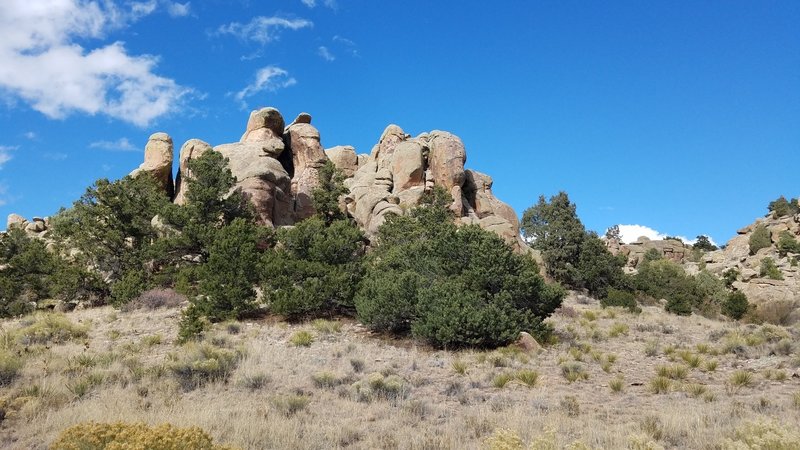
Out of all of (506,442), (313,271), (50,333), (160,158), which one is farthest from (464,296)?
(160,158)

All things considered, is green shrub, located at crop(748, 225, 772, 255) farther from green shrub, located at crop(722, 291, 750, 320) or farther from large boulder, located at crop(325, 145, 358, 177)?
large boulder, located at crop(325, 145, 358, 177)

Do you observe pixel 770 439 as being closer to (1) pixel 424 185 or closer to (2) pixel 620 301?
(2) pixel 620 301

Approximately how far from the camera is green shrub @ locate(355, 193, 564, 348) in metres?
15.6

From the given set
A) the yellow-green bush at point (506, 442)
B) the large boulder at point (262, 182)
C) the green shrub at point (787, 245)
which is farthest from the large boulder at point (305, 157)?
the green shrub at point (787, 245)

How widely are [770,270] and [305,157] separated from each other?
4065 centimetres

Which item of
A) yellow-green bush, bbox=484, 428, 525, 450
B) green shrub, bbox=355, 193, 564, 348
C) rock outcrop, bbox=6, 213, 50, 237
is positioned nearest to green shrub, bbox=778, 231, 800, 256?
green shrub, bbox=355, 193, 564, 348

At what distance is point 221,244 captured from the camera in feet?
72.7

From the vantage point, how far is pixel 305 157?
164 feet

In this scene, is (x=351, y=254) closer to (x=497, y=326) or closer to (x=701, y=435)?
(x=497, y=326)

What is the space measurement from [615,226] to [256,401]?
66996mm

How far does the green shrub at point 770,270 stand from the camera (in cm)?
4278

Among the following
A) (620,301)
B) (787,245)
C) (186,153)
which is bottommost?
(620,301)

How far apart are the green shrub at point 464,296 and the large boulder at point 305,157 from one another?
28.0m

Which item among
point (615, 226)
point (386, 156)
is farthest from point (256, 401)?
point (615, 226)
